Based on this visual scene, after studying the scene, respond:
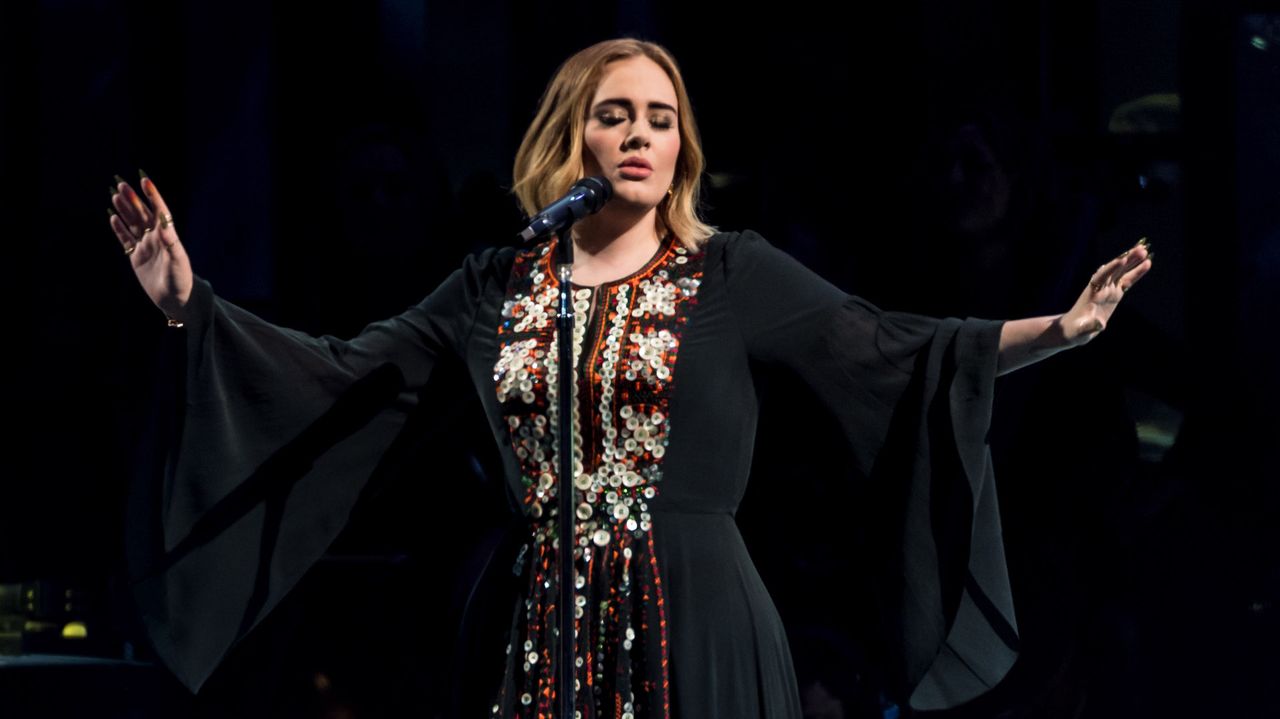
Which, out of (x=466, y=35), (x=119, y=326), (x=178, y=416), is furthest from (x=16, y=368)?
(x=178, y=416)

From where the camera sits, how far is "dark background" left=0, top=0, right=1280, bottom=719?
2.79 meters

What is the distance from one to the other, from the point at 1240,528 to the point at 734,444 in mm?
1296

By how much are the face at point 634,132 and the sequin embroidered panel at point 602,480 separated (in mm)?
121

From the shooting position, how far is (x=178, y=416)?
6.49 ft

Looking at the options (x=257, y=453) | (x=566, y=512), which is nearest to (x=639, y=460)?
(x=566, y=512)

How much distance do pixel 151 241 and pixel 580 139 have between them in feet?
1.94

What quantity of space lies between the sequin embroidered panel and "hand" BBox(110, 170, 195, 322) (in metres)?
0.42

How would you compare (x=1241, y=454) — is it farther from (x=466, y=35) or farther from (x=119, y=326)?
(x=119, y=326)

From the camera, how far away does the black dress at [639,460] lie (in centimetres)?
185

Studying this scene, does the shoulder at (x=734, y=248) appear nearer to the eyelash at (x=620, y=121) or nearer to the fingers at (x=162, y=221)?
the eyelash at (x=620, y=121)

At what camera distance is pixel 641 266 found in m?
2.02

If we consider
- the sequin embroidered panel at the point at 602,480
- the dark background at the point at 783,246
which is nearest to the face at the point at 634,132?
the sequin embroidered panel at the point at 602,480

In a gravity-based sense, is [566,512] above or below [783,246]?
below

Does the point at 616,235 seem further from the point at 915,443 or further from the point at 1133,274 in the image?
the point at 1133,274
